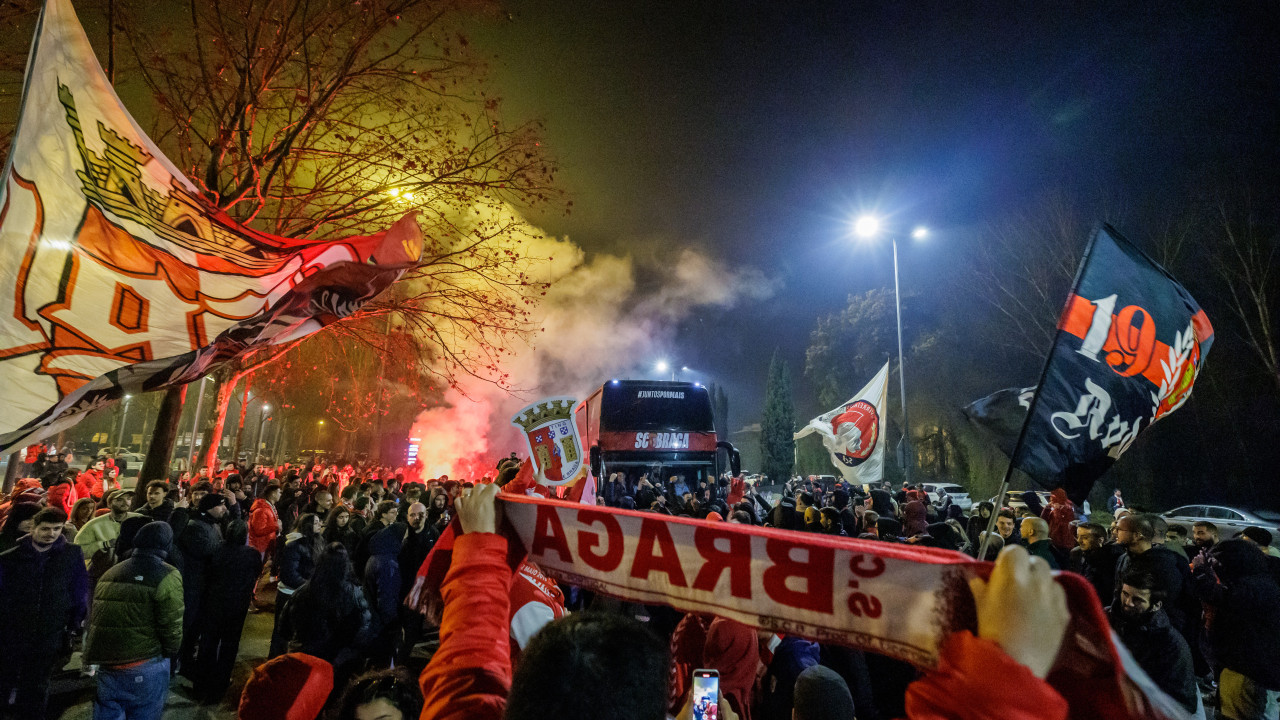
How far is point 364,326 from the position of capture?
11.9 meters

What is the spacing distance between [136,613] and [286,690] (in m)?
2.61

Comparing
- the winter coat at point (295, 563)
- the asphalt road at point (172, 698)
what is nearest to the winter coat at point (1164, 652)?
the winter coat at point (295, 563)

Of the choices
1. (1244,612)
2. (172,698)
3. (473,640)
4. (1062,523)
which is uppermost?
(473,640)

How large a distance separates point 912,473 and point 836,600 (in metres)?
35.6

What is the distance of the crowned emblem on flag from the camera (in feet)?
19.6

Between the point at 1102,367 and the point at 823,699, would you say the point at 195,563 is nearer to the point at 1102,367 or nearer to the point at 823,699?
the point at 823,699

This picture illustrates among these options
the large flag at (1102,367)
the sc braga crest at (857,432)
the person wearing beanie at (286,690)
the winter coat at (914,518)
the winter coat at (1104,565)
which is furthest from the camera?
the sc braga crest at (857,432)

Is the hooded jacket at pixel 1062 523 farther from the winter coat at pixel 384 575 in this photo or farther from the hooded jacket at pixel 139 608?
the hooded jacket at pixel 139 608

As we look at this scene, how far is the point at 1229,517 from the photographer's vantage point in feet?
54.4

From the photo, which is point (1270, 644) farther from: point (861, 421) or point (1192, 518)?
point (1192, 518)

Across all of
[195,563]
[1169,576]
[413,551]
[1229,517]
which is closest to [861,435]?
[1169,576]

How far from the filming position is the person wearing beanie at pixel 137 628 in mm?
4059

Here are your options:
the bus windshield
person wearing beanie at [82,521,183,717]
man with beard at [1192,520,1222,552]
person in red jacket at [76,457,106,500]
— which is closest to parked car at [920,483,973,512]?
the bus windshield

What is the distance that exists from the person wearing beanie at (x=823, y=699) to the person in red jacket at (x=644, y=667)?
1.68 meters
